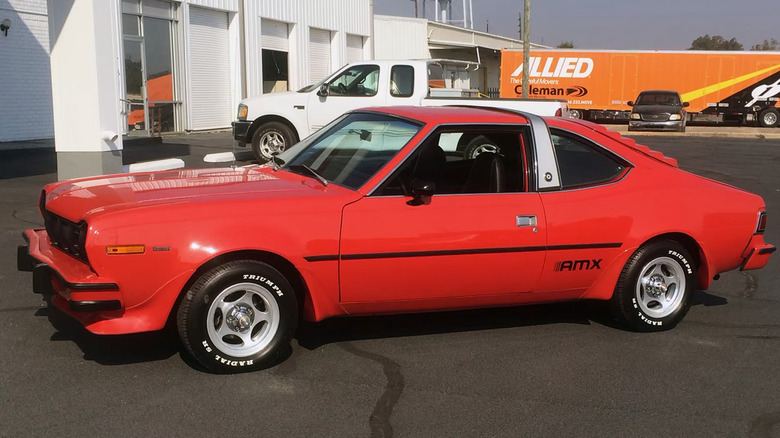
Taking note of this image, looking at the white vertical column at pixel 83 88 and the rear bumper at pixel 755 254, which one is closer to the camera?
the rear bumper at pixel 755 254

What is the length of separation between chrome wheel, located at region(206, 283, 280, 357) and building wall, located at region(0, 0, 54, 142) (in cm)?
1611

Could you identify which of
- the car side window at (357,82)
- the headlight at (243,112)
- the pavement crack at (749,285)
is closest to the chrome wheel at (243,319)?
the pavement crack at (749,285)

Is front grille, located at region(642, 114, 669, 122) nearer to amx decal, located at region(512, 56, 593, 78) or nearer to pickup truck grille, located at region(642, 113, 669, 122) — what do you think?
pickup truck grille, located at region(642, 113, 669, 122)

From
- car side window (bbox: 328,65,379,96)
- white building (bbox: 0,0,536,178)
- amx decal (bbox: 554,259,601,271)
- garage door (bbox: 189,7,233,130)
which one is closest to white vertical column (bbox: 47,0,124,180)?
white building (bbox: 0,0,536,178)

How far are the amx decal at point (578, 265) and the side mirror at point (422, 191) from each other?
1.00 m

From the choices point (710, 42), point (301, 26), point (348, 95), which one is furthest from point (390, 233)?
point (710, 42)

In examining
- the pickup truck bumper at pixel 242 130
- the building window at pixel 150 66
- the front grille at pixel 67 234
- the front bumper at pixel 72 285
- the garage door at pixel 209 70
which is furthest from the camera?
the garage door at pixel 209 70

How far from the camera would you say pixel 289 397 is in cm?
416

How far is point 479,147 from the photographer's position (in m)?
5.54

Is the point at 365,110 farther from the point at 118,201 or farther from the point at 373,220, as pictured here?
the point at 118,201

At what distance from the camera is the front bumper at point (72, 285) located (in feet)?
13.4

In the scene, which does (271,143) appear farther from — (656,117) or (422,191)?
(656,117)

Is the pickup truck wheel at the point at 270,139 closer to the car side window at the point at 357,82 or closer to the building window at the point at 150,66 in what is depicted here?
the car side window at the point at 357,82

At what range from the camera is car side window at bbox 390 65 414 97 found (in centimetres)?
1379
